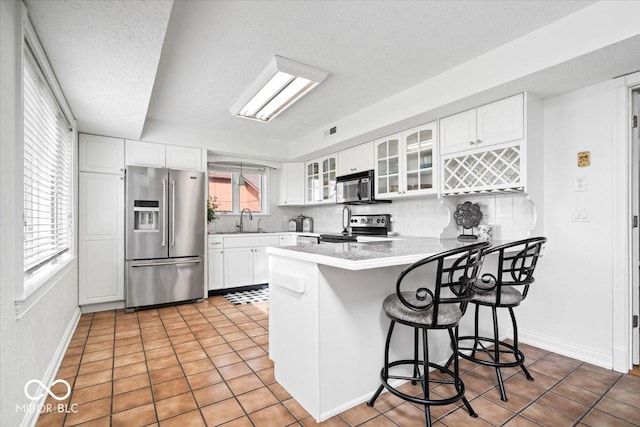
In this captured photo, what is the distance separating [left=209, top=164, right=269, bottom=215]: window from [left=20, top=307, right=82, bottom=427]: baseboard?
2.47 metres

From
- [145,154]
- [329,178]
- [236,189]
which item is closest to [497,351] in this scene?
[329,178]

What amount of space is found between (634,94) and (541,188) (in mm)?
859

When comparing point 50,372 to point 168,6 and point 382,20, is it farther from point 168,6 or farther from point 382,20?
point 382,20

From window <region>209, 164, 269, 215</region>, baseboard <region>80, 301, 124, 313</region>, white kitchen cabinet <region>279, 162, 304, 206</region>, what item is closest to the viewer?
baseboard <region>80, 301, 124, 313</region>

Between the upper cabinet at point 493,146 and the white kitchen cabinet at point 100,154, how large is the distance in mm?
3781

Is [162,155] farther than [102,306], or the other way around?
[162,155]

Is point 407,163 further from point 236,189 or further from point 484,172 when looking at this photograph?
point 236,189

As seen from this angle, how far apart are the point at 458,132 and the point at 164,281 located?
12.3 feet

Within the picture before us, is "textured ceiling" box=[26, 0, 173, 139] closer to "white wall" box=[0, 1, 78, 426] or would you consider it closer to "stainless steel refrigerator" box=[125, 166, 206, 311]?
"white wall" box=[0, 1, 78, 426]

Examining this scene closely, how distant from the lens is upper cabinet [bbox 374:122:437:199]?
3.26m

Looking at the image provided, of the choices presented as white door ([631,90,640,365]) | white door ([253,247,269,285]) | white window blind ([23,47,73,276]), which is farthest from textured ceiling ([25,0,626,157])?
white door ([253,247,269,285])

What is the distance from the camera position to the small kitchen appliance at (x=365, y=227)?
414 centimetres

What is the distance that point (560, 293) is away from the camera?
→ 8.63 ft

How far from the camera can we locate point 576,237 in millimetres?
2525
